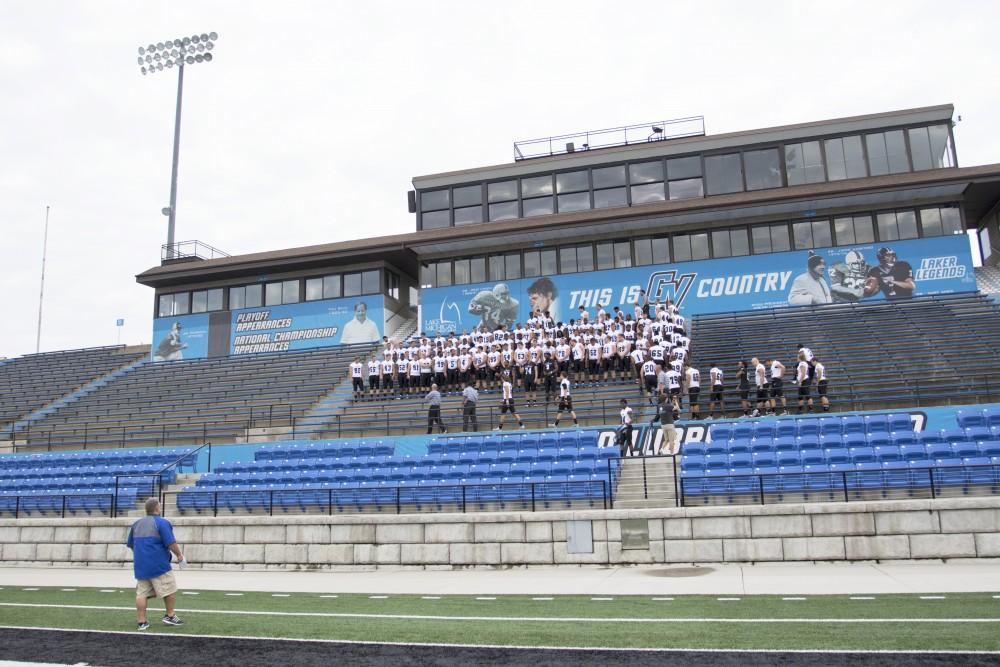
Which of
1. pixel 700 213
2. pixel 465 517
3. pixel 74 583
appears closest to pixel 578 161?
pixel 700 213

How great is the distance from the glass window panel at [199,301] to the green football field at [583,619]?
1029 inches

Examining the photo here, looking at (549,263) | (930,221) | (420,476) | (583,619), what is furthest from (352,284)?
(583,619)

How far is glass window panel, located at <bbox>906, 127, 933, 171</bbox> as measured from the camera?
28.0 metres

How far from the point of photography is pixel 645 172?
30578 mm

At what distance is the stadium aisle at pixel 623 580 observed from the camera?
10367 millimetres

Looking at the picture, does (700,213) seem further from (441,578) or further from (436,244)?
(441,578)

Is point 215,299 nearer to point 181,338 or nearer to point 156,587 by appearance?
point 181,338

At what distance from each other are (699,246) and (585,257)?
173 inches

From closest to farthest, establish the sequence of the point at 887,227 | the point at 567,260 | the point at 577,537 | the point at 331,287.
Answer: the point at 577,537 < the point at 887,227 < the point at 567,260 < the point at 331,287

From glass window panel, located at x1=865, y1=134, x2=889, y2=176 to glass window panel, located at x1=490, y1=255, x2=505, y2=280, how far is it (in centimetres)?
1439

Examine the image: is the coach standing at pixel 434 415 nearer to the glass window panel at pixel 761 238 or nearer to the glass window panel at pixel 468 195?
the glass window panel at pixel 468 195

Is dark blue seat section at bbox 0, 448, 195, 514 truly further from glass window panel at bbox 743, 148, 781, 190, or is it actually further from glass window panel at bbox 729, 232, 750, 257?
glass window panel at bbox 743, 148, 781, 190

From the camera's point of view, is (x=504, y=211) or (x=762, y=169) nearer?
(x=762, y=169)

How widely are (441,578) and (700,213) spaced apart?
19.6 meters
